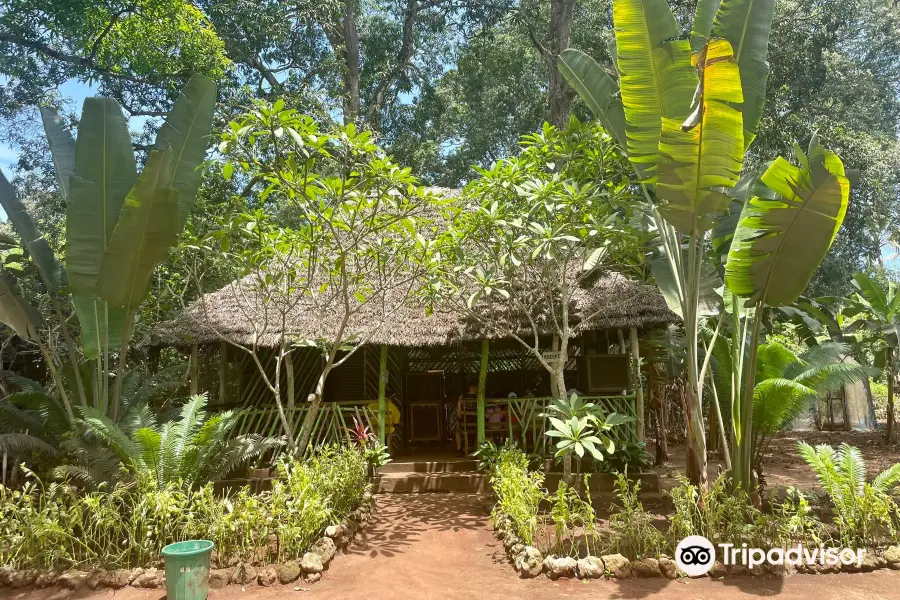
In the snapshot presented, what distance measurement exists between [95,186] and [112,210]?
25 cm

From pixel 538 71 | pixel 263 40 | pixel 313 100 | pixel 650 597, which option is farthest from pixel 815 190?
pixel 538 71

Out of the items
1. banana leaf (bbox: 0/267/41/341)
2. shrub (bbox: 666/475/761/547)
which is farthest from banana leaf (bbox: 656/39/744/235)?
banana leaf (bbox: 0/267/41/341)

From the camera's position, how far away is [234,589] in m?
4.12

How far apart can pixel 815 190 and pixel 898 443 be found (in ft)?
32.3

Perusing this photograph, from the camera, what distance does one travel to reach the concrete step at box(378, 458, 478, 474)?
7.74 meters

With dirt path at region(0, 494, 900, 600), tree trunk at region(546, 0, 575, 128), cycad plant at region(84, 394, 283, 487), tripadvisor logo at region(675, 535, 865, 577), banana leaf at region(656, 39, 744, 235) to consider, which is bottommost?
dirt path at region(0, 494, 900, 600)

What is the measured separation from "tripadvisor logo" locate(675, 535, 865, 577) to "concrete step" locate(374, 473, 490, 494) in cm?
329

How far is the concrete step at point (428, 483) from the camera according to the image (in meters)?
7.34

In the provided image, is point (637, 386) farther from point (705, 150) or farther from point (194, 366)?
point (194, 366)

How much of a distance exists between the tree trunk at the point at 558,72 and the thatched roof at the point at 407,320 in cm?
481

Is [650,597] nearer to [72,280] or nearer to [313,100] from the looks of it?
[72,280]

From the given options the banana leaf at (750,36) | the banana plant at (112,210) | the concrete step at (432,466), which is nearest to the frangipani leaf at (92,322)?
the banana plant at (112,210)

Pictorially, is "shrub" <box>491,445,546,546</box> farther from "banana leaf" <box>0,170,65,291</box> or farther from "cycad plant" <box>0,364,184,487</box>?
"banana leaf" <box>0,170,65,291</box>

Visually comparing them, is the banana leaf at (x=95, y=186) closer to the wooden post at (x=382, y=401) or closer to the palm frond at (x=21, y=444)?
the palm frond at (x=21, y=444)
